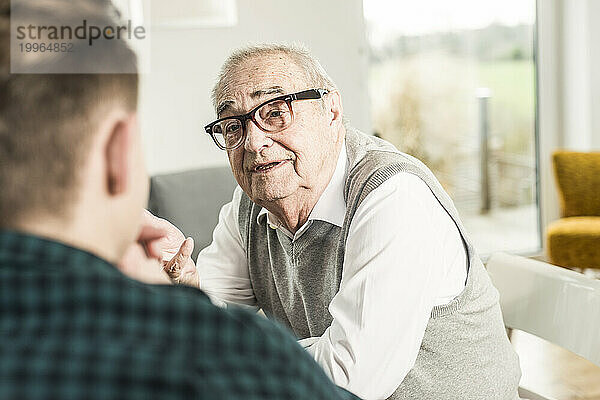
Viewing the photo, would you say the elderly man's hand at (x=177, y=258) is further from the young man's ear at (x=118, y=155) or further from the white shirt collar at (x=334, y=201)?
the young man's ear at (x=118, y=155)

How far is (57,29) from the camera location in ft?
1.51

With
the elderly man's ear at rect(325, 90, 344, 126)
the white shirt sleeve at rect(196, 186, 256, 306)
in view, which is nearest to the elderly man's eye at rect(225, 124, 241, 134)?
the elderly man's ear at rect(325, 90, 344, 126)

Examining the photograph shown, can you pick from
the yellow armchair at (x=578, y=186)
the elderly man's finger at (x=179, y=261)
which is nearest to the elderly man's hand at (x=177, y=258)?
the elderly man's finger at (x=179, y=261)

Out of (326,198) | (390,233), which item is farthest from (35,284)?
(326,198)

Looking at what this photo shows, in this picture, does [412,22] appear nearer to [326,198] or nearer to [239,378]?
[326,198]

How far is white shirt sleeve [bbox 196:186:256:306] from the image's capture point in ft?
3.86

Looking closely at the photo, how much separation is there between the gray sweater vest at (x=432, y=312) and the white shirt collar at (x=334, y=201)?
A: 11 mm

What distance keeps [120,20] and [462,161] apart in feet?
10.7

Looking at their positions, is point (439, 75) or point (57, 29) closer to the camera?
point (57, 29)

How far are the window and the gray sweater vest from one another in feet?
7.89

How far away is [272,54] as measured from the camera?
38.2 inches

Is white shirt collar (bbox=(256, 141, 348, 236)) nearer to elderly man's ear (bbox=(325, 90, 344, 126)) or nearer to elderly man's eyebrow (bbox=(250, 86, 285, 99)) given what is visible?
elderly man's ear (bbox=(325, 90, 344, 126))

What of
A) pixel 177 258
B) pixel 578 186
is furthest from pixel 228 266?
pixel 578 186

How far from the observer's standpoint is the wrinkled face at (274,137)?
3.12 ft
